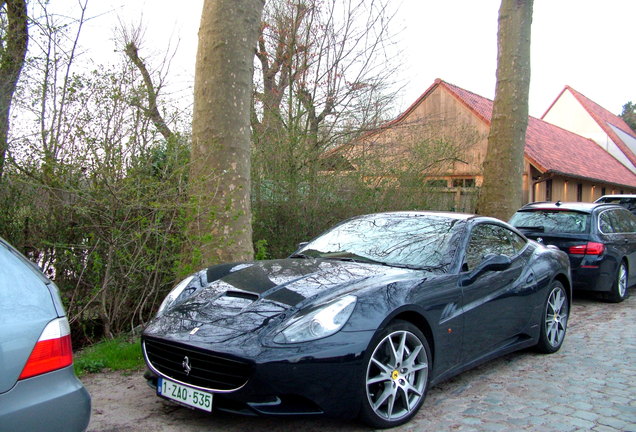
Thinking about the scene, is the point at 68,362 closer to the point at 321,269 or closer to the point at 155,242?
the point at 321,269

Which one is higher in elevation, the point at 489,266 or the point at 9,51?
the point at 9,51

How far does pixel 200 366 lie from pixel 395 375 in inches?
50.0

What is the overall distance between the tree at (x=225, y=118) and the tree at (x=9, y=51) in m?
1.95

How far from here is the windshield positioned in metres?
4.50

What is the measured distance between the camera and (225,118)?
6621 mm

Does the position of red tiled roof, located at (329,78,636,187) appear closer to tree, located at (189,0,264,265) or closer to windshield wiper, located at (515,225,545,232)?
windshield wiper, located at (515,225,545,232)

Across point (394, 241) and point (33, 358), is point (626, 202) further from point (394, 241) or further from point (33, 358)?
point (33, 358)

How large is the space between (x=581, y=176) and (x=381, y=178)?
16.9m

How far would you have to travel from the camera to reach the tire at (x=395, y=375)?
136 inches

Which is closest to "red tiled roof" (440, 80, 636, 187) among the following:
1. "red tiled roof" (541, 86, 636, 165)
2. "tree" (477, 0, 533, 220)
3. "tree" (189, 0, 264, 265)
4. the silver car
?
"red tiled roof" (541, 86, 636, 165)

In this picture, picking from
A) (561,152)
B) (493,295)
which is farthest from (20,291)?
(561,152)

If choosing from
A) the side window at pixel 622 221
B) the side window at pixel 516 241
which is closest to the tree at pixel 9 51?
the side window at pixel 516 241

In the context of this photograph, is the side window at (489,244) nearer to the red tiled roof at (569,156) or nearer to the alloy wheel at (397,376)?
the alloy wheel at (397,376)

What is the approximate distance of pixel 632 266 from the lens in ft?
29.7
